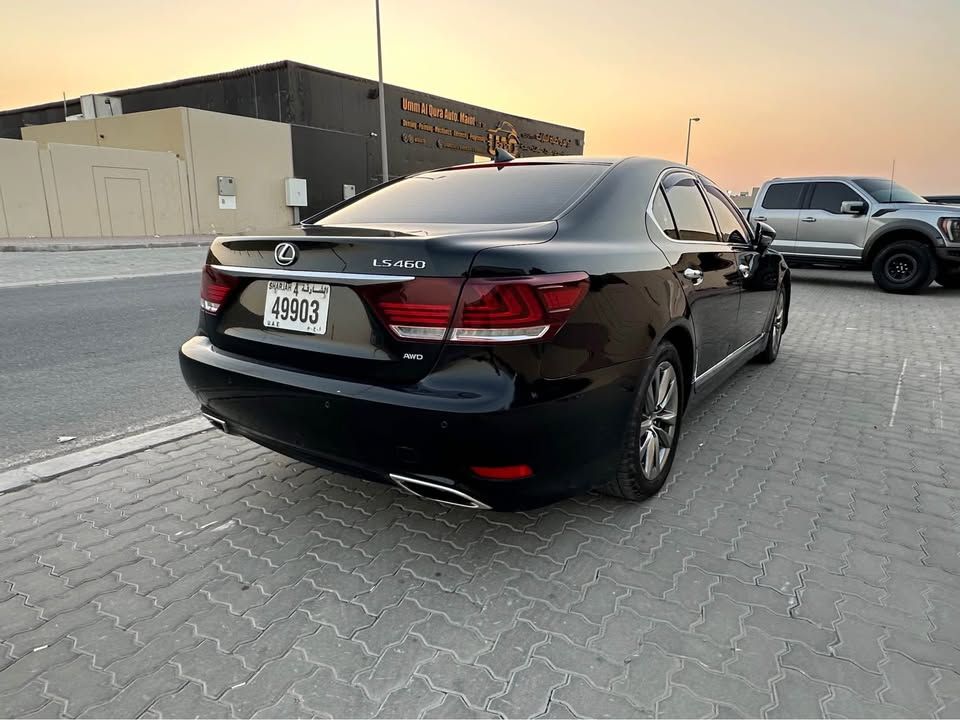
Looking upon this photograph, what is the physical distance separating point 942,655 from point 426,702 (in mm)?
1664

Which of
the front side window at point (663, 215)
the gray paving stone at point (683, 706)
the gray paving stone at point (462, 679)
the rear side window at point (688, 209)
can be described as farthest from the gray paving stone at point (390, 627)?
the rear side window at point (688, 209)

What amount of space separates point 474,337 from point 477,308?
3.8 inches

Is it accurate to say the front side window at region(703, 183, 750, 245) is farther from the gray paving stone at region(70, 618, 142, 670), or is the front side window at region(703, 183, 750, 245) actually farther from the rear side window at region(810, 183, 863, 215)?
the rear side window at region(810, 183, 863, 215)

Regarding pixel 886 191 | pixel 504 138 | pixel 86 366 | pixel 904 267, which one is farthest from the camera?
pixel 504 138

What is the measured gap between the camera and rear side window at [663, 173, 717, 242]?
3.32m

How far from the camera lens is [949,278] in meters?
10.9

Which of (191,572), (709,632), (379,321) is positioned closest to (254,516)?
(191,572)

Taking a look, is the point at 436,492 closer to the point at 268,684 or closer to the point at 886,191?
the point at 268,684

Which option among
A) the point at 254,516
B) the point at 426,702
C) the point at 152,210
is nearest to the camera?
the point at 426,702

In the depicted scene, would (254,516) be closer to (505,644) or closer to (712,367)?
(505,644)

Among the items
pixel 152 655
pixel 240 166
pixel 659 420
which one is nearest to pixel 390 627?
pixel 152 655

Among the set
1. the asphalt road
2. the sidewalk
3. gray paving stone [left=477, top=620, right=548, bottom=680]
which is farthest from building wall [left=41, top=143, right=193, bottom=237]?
gray paving stone [left=477, top=620, right=548, bottom=680]

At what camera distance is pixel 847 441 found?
12.6 ft

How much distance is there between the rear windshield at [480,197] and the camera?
108 inches
